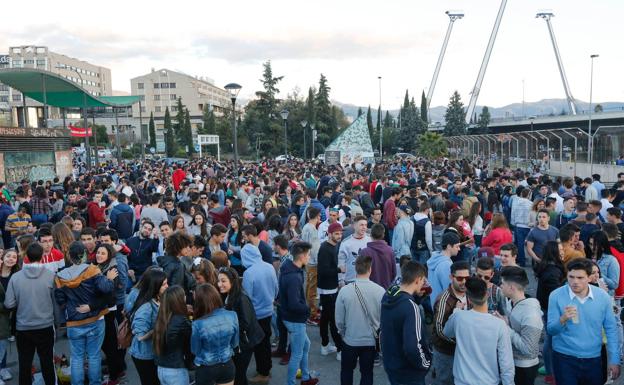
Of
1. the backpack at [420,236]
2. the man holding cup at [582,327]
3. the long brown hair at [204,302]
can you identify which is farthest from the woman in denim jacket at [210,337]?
the backpack at [420,236]

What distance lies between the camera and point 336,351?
22.2ft

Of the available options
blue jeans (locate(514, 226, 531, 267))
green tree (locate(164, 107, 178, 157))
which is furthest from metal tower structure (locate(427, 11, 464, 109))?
blue jeans (locate(514, 226, 531, 267))

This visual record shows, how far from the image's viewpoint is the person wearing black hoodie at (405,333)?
Result: 4.03m

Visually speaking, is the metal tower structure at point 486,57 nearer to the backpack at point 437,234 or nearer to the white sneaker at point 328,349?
the backpack at point 437,234

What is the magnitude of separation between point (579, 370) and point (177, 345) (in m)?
3.38

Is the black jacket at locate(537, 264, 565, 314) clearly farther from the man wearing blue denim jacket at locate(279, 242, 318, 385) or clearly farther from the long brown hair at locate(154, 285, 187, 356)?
the long brown hair at locate(154, 285, 187, 356)

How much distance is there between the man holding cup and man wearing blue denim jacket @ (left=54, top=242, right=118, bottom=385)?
14.2ft

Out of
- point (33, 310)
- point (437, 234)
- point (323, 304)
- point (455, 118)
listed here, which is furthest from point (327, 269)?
point (455, 118)

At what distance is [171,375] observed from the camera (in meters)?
4.46

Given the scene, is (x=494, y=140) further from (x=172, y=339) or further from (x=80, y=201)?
(x=172, y=339)

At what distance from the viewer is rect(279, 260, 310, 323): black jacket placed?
554 cm

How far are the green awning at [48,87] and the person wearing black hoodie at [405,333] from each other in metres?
24.5

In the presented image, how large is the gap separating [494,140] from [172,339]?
3184 cm

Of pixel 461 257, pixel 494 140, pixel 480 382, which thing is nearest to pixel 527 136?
pixel 494 140
